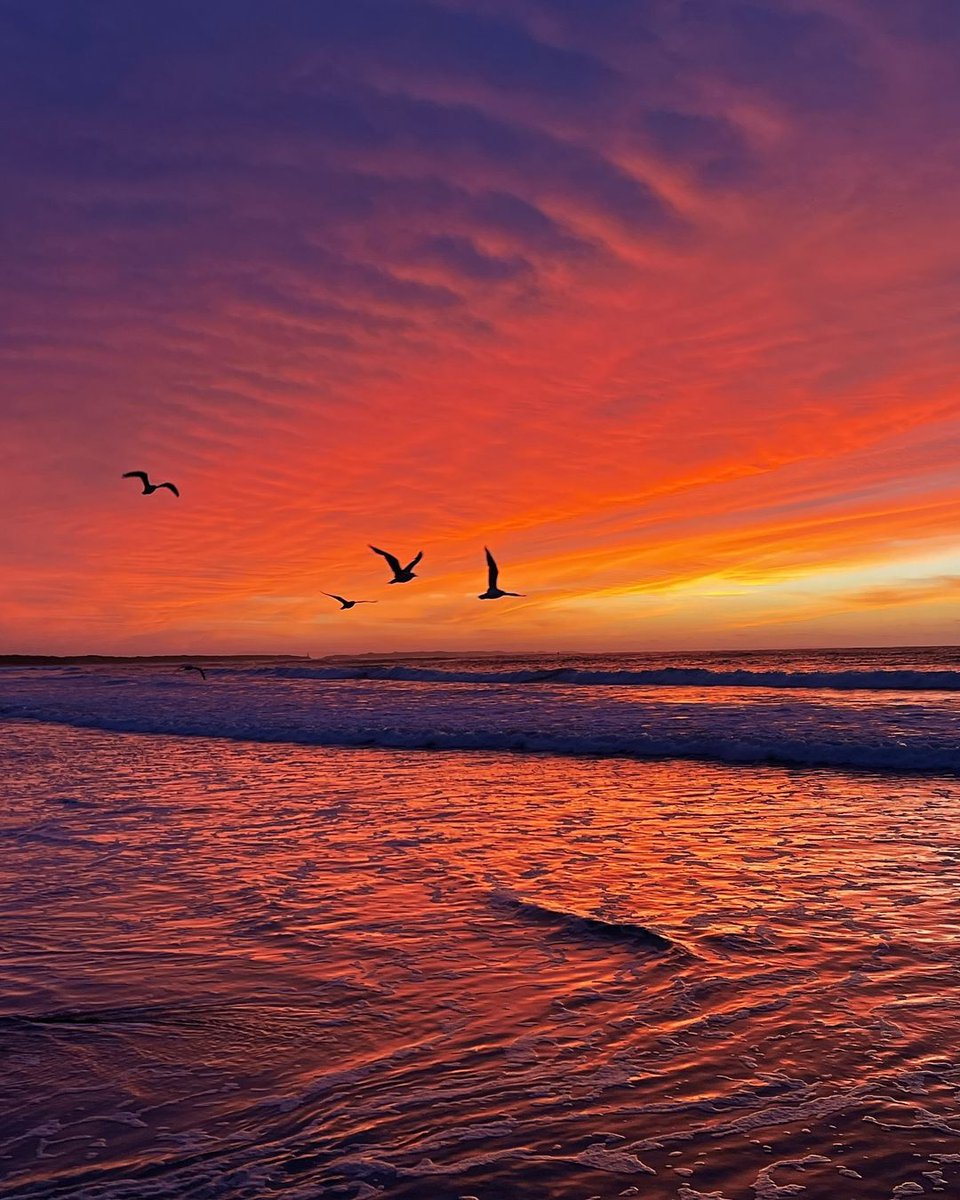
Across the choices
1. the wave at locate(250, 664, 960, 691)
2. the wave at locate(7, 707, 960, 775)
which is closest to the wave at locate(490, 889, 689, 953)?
the wave at locate(7, 707, 960, 775)

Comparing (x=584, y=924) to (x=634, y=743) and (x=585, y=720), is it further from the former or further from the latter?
(x=585, y=720)

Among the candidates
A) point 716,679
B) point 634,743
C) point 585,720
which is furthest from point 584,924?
point 716,679

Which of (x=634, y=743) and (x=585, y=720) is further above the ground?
(x=585, y=720)

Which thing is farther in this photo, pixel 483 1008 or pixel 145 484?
pixel 145 484

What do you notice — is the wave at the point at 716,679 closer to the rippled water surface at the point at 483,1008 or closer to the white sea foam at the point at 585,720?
the white sea foam at the point at 585,720

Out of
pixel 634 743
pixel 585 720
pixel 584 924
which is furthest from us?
pixel 585 720

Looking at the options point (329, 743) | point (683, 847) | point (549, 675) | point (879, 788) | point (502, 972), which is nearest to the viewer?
point (502, 972)

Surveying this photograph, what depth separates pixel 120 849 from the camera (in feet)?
36.5

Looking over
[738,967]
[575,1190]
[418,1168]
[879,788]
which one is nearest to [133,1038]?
[418,1168]

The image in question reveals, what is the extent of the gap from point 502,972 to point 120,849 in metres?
5.95

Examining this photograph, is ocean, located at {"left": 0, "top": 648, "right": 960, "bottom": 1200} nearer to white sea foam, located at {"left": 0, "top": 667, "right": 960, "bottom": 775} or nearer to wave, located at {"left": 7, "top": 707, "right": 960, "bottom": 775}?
wave, located at {"left": 7, "top": 707, "right": 960, "bottom": 775}

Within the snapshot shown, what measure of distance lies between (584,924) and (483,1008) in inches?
76.8

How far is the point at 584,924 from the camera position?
798cm

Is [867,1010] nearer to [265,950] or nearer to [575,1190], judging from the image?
[575,1190]
